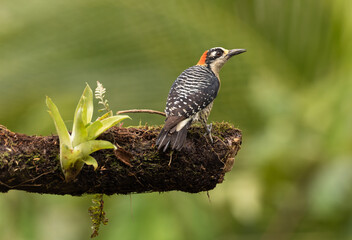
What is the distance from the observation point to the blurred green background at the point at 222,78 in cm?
545

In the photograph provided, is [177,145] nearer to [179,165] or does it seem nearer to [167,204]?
[179,165]

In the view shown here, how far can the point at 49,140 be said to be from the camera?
2928 millimetres

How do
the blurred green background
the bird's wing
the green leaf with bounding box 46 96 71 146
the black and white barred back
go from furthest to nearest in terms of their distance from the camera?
the blurred green background
the bird's wing
the black and white barred back
the green leaf with bounding box 46 96 71 146

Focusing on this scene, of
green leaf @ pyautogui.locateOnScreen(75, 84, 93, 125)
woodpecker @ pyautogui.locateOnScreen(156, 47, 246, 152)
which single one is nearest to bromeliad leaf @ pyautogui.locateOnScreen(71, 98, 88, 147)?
green leaf @ pyautogui.locateOnScreen(75, 84, 93, 125)

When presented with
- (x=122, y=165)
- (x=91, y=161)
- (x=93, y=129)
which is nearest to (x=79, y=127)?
(x=93, y=129)

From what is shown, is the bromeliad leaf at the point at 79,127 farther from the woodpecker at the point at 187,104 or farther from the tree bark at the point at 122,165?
the woodpecker at the point at 187,104

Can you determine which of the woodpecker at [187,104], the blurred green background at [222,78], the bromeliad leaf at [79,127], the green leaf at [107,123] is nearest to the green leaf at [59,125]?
the bromeliad leaf at [79,127]

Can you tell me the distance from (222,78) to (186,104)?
8.31 feet

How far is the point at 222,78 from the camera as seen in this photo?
20.1 feet

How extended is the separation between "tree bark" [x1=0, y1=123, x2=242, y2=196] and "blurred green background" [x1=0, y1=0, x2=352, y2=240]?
2.10 m

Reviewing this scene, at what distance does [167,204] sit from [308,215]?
9.54ft

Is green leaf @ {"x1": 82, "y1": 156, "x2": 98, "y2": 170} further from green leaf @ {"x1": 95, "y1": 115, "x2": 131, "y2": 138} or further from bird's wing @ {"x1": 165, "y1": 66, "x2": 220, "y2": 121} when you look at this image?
bird's wing @ {"x1": 165, "y1": 66, "x2": 220, "y2": 121}

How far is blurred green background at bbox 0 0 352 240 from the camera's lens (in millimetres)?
5449

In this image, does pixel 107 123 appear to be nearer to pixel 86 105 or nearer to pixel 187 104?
pixel 86 105
